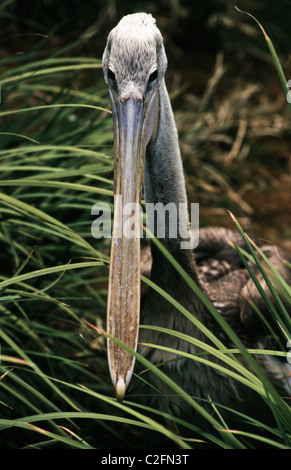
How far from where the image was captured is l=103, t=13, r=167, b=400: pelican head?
5.57 ft

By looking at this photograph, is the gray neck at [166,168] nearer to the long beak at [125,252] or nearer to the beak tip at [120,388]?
the long beak at [125,252]

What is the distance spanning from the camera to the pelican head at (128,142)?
170cm

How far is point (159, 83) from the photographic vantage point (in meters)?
1.99

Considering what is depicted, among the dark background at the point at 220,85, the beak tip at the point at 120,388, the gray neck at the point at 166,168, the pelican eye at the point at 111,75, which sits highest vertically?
the dark background at the point at 220,85

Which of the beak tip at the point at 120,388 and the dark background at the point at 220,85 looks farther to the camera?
the dark background at the point at 220,85

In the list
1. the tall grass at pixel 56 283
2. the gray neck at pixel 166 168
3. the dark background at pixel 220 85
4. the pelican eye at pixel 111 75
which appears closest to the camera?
the pelican eye at pixel 111 75

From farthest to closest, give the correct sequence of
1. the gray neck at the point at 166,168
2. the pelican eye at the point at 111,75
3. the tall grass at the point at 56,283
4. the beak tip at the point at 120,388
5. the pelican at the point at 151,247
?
Result: the tall grass at the point at 56,283, the gray neck at the point at 166,168, the pelican eye at the point at 111,75, the pelican at the point at 151,247, the beak tip at the point at 120,388

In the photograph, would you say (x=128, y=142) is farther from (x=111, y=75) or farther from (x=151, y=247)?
(x=151, y=247)

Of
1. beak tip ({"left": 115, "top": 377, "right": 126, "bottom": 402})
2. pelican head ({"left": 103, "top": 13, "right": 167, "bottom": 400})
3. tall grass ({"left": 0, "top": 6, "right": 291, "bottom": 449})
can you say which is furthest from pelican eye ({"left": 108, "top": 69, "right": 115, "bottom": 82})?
beak tip ({"left": 115, "top": 377, "right": 126, "bottom": 402})

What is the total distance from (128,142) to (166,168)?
29 centimetres

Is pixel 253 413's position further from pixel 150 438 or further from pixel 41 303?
pixel 41 303

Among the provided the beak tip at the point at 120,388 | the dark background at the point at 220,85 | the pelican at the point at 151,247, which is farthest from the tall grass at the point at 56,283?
the dark background at the point at 220,85

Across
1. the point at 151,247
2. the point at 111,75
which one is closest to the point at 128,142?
the point at 111,75
